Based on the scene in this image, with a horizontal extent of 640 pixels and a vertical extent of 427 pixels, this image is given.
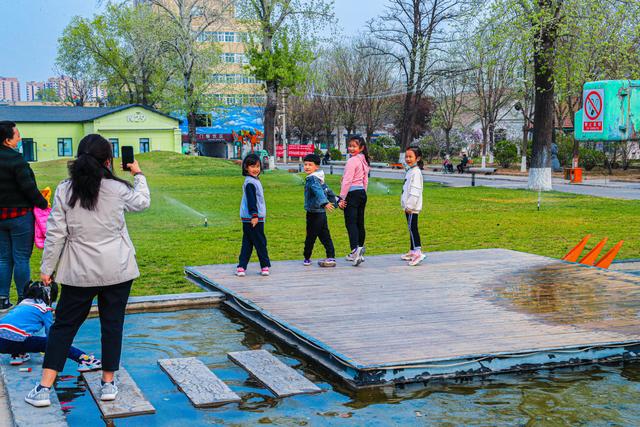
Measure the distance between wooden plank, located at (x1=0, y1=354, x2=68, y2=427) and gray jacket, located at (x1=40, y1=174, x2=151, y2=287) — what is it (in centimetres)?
88

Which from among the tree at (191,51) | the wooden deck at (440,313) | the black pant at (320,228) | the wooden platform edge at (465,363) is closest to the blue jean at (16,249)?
the wooden deck at (440,313)

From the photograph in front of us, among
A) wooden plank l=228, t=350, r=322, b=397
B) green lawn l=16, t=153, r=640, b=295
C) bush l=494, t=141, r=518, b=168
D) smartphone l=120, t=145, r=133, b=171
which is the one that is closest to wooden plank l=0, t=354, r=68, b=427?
wooden plank l=228, t=350, r=322, b=397

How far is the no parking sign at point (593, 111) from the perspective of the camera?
41.2 ft

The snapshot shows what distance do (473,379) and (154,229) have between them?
12.8 metres

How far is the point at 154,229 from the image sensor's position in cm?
1816

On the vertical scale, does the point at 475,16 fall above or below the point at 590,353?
above

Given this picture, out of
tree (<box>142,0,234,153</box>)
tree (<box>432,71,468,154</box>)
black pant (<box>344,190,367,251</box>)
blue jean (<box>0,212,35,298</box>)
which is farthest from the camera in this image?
tree (<box>432,71,468,154</box>)

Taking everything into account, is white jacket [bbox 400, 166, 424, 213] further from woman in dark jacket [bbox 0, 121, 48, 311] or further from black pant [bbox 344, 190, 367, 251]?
woman in dark jacket [bbox 0, 121, 48, 311]

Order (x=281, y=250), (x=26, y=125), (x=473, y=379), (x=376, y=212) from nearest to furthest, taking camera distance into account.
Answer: (x=473, y=379) < (x=281, y=250) < (x=376, y=212) < (x=26, y=125)

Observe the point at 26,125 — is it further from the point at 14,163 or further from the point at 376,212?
the point at 14,163

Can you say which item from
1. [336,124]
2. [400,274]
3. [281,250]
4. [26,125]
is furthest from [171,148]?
[400,274]

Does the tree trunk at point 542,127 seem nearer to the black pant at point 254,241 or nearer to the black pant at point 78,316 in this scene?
the black pant at point 254,241

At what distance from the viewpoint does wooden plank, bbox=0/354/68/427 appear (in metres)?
5.24

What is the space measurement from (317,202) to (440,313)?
2976mm
